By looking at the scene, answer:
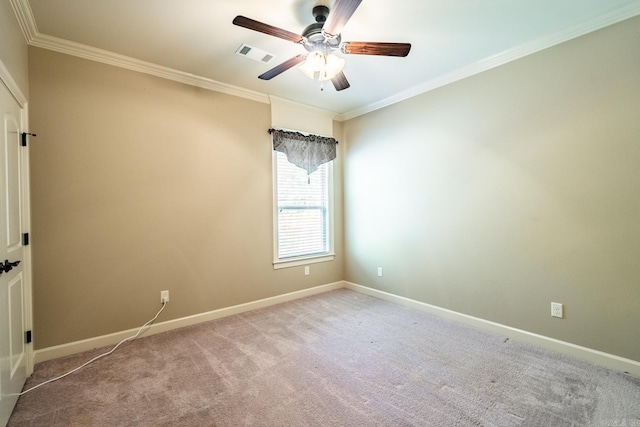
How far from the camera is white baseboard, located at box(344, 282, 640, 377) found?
217cm

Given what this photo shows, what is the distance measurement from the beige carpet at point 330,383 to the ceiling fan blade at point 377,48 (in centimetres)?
239

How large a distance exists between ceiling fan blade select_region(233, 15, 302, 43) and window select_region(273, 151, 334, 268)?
1.93m

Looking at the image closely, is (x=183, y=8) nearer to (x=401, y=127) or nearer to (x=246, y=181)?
(x=246, y=181)

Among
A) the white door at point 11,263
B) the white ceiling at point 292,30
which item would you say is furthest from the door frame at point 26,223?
the white ceiling at point 292,30

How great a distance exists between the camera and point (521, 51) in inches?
103

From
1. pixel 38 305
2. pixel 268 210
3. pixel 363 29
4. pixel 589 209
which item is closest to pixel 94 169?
pixel 38 305

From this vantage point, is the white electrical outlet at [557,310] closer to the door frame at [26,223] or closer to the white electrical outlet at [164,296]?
the white electrical outlet at [164,296]

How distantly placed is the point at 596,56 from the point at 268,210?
3.48 metres

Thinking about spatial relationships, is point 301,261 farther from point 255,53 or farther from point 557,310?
point 557,310

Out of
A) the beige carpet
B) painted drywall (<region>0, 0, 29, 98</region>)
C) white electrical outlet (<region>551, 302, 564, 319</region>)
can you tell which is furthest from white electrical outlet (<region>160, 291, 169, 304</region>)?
white electrical outlet (<region>551, 302, 564, 319</region>)

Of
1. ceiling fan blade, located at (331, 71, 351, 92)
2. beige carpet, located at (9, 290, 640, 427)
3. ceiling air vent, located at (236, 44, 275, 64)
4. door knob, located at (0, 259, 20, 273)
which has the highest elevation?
ceiling air vent, located at (236, 44, 275, 64)

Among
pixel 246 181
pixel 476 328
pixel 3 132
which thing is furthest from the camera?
pixel 246 181

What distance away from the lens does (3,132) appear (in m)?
1.76

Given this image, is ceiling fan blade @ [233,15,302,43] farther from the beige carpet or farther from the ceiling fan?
the beige carpet
